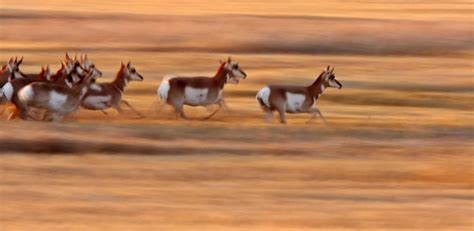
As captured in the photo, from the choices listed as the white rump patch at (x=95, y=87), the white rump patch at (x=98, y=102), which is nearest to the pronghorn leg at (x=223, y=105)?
the white rump patch at (x=98, y=102)

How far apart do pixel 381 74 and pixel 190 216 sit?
19.7 meters

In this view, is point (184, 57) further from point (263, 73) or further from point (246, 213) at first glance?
point (246, 213)

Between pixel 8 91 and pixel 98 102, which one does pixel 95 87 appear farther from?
pixel 8 91

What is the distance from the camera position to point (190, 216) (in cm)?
1372

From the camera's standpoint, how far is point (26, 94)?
21516mm

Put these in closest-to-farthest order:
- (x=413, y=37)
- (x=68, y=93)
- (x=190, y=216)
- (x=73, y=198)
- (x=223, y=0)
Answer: (x=190, y=216)
(x=73, y=198)
(x=68, y=93)
(x=413, y=37)
(x=223, y=0)

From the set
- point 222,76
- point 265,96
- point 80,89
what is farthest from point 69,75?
point 265,96

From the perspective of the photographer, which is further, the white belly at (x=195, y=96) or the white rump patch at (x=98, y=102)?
the white belly at (x=195, y=96)

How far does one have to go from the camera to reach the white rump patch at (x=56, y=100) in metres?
21.6

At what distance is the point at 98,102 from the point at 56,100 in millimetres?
1298

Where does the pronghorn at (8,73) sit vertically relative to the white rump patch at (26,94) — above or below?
above

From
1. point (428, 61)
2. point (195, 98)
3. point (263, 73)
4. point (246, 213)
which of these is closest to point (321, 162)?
point (246, 213)

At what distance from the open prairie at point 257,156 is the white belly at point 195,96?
47cm

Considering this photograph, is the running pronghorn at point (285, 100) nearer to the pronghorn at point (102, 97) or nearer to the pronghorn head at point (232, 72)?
the pronghorn head at point (232, 72)
